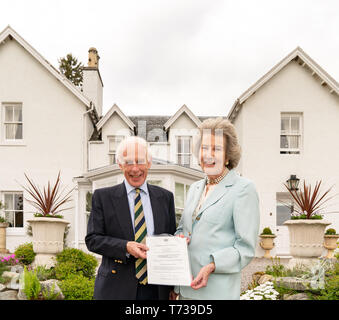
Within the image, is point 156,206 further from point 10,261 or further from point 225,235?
point 10,261

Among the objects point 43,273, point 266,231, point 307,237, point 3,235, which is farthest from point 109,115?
point 307,237

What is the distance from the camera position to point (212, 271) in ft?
6.26

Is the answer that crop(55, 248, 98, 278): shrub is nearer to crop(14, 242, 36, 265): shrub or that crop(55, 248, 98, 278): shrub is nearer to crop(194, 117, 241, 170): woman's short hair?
crop(14, 242, 36, 265): shrub

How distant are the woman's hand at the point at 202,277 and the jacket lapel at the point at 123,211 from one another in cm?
42

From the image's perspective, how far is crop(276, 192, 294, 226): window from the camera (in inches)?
468

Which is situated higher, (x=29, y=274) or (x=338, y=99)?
(x=338, y=99)

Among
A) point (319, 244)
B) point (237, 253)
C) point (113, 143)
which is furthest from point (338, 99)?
point (237, 253)

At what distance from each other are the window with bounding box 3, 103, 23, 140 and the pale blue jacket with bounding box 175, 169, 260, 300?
11.4 metres

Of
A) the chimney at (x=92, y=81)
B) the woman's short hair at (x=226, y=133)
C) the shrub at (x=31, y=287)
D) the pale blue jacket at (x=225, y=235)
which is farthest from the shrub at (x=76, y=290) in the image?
the chimney at (x=92, y=81)

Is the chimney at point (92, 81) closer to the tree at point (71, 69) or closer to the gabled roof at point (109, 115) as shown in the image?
the gabled roof at point (109, 115)

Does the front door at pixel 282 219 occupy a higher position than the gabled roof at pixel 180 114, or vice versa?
the gabled roof at pixel 180 114

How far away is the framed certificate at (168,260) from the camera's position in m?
1.86
